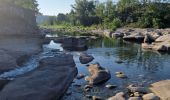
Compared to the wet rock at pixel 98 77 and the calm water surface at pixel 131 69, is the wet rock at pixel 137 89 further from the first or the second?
the wet rock at pixel 98 77

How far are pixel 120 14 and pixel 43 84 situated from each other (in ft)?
341

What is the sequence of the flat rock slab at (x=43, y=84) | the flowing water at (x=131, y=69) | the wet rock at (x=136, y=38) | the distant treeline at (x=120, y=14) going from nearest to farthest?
1. the flat rock slab at (x=43, y=84)
2. the flowing water at (x=131, y=69)
3. the wet rock at (x=136, y=38)
4. the distant treeline at (x=120, y=14)

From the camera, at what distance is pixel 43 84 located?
27.0 meters

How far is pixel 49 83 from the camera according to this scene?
27703mm

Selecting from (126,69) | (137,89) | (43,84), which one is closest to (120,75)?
(126,69)

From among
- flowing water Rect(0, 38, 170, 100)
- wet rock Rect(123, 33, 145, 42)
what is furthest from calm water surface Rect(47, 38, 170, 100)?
wet rock Rect(123, 33, 145, 42)

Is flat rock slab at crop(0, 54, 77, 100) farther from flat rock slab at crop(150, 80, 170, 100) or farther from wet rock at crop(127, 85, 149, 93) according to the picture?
flat rock slab at crop(150, 80, 170, 100)

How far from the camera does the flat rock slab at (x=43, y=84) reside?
79.5ft

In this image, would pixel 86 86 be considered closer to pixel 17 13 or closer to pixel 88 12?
pixel 17 13

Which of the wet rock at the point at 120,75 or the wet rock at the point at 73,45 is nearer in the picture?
the wet rock at the point at 120,75

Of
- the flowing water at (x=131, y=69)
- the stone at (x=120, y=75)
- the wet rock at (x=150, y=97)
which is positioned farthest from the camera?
the stone at (x=120, y=75)

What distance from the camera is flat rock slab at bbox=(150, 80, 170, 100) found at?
85.4 ft

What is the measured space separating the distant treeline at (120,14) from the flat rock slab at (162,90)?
75.6 meters

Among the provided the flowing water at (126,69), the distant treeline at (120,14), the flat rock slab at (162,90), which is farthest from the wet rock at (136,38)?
the flat rock slab at (162,90)
